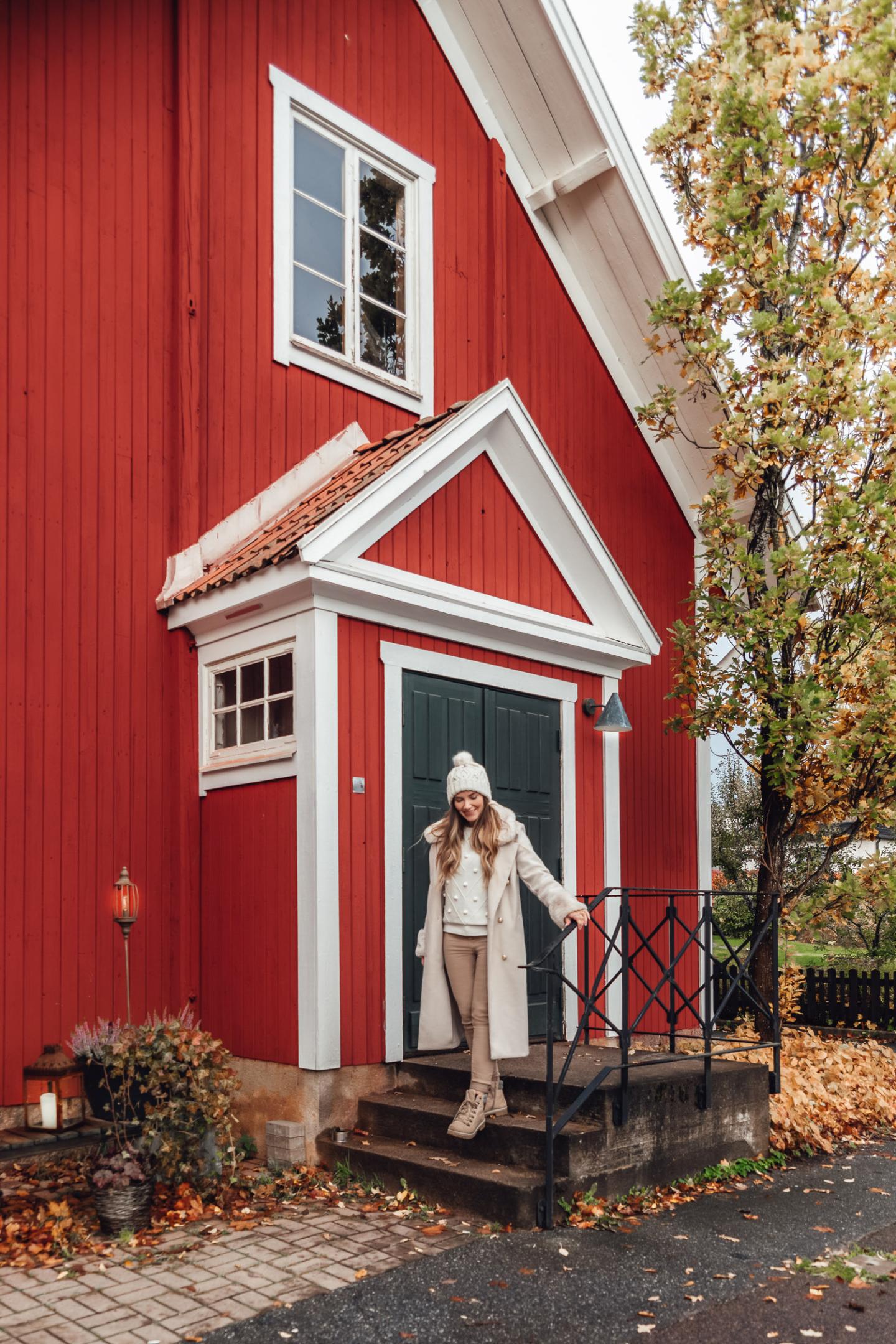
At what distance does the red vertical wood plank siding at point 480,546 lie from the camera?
7.84m

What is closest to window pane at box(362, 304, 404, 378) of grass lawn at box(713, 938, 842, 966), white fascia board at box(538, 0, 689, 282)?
white fascia board at box(538, 0, 689, 282)

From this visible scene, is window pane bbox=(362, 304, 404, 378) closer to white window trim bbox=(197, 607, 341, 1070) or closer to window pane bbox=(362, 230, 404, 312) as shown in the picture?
window pane bbox=(362, 230, 404, 312)

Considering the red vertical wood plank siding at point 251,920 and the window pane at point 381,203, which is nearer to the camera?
the red vertical wood plank siding at point 251,920

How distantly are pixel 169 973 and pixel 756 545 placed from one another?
6119 millimetres

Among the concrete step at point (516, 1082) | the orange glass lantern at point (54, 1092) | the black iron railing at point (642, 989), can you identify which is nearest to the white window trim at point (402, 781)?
the concrete step at point (516, 1082)

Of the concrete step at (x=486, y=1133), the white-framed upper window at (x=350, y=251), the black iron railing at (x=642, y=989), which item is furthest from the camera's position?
the white-framed upper window at (x=350, y=251)

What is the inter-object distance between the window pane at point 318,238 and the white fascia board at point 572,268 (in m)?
2.26

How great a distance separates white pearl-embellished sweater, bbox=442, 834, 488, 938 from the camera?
6.59 meters

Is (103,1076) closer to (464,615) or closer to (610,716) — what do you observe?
(464,615)

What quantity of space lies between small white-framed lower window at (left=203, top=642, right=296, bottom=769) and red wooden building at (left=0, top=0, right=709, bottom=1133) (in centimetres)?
2

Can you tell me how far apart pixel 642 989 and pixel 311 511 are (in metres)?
4.93

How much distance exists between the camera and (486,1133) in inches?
252

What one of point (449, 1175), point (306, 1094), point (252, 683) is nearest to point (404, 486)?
point (252, 683)

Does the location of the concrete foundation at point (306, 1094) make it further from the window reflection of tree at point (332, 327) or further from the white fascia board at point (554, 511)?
the window reflection of tree at point (332, 327)
